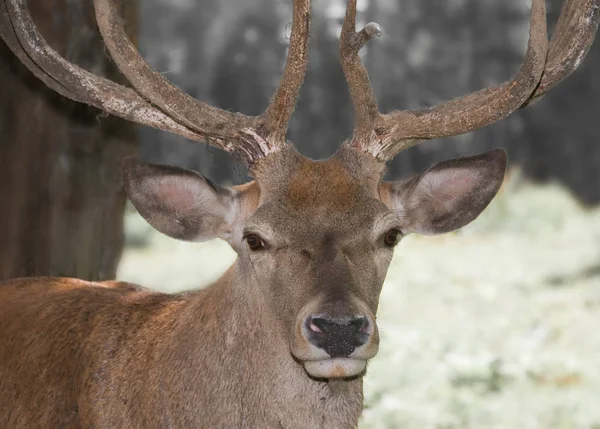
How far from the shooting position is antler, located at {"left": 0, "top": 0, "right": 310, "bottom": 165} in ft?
16.7

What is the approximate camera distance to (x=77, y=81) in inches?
207

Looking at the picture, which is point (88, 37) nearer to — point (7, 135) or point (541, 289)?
point (7, 135)

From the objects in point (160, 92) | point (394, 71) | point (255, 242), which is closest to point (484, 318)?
point (255, 242)

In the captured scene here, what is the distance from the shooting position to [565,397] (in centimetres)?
890

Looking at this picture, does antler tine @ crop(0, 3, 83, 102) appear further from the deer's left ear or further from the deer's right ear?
the deer's left ear

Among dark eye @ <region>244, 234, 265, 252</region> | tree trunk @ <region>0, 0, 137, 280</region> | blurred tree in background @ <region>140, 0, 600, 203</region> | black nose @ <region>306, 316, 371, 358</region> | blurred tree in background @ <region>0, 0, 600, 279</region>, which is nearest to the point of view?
black nose @ <region>306, 316, 371, 358</region>

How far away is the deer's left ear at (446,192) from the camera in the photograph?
5.38 metres

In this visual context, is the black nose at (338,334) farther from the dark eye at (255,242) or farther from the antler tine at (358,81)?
the antler tine at (358,81)

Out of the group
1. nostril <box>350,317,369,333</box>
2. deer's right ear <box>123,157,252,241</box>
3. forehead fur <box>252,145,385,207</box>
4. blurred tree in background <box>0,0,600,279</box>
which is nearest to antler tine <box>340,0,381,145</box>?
forehead fur <box>252,145,385,207</box>

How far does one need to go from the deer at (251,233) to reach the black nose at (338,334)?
130 millimetres

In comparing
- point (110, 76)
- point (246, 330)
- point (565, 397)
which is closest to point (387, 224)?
point (246, 330)

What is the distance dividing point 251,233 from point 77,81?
120 centimetres

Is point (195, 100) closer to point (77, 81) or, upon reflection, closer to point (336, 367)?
point (77, 81)

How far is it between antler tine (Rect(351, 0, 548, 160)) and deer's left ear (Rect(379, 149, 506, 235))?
7.2 inches
